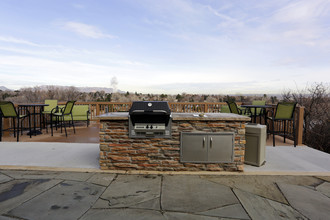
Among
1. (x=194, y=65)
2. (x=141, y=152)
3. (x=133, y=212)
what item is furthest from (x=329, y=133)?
(x=133, y=212)

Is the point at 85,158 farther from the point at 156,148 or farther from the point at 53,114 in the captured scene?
the point at 53,114

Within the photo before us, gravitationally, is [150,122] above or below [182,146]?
above

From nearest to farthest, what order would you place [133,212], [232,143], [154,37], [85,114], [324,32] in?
[133,212]
[232,143]
[85,114]
[324,32]
[154,37]

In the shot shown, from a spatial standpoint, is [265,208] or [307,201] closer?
[265,208]

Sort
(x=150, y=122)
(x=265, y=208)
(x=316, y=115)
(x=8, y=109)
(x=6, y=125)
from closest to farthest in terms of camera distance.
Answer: (x=265, y=208) < (x=150, y=122) < (x=8, y=109) < (x=6, y=125) < (x=316, y=115)

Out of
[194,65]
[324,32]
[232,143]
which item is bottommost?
[232,143]

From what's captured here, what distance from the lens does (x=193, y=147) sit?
111 inches

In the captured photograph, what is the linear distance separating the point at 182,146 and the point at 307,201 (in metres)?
1.53

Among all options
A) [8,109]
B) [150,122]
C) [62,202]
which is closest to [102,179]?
[62,202]

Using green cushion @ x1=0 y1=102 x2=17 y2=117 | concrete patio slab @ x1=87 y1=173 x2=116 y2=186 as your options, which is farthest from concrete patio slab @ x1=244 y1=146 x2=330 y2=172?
green cushion @ x1=0 y1=102 x2=17 y2=117

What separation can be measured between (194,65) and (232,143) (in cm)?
861

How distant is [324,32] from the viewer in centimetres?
779

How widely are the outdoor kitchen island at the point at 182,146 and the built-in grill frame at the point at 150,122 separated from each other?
0.19ft

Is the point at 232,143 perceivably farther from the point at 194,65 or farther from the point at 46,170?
the point at 194,65
